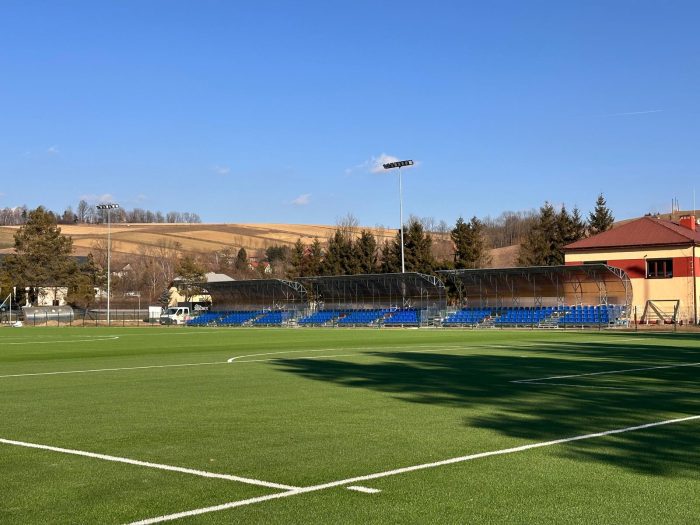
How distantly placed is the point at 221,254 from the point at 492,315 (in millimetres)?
103156

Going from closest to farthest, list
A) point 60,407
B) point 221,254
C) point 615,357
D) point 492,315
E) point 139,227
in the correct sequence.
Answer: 1. point 60,407
2. point 615,357
3. point 492,315
4. point 221,254
5. point 139,227

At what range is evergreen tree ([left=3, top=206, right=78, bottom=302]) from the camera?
374 ft

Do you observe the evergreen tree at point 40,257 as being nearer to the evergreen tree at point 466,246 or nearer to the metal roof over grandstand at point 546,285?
the evergreen tree at point 466,246

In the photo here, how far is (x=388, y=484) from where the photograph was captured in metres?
8.56

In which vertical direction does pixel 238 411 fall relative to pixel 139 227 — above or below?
below

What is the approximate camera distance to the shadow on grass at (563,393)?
1066 centimetres

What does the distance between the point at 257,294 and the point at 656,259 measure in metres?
41.9

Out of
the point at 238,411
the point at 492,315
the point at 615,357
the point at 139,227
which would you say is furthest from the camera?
the point at 139,227

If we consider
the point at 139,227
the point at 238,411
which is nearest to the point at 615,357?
the point at 238,411

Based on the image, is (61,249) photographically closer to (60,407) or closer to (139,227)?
(139,227)

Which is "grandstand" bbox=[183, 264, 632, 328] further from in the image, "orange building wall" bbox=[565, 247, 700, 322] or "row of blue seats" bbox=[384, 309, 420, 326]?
"orange building wall" bbox=[565, 247, 700, 322]

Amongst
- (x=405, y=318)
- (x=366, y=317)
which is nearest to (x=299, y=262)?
(x=366, y=317)

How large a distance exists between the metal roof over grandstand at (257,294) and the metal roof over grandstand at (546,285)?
1920cm

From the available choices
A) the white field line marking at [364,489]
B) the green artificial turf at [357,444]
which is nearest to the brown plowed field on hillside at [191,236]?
the green artificial turf at [357,444]
